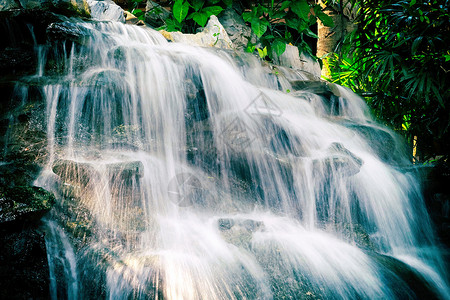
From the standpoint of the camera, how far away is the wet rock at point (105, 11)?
6.11 metres

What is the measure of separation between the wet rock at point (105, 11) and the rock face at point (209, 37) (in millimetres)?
1225

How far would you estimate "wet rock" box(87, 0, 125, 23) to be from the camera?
6.11m

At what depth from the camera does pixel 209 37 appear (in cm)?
673

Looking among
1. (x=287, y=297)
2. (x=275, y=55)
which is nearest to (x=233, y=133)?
(x=287, y=297)

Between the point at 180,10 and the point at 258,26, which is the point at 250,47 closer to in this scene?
the point at 258,26

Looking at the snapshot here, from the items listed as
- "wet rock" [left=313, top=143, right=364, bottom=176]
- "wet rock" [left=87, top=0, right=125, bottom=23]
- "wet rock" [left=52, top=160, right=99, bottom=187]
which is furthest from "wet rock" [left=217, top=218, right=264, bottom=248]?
"wet rock" [left=87, top=0, right=125, bottom=23]

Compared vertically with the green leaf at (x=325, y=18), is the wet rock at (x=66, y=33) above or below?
below

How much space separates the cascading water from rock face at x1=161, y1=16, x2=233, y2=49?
6.49 ft

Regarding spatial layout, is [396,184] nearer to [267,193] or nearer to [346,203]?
[346,203]

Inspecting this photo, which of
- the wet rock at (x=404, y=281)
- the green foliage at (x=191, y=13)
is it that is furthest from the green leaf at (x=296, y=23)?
the wet rock at (x=404, y=281)

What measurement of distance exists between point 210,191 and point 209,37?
184 inches

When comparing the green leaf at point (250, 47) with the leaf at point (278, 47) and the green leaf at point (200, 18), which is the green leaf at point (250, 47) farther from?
the green leaf at point (200, 18)

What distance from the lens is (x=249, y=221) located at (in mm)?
2684

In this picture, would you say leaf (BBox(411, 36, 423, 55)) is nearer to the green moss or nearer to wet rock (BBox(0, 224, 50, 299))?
the green moss
